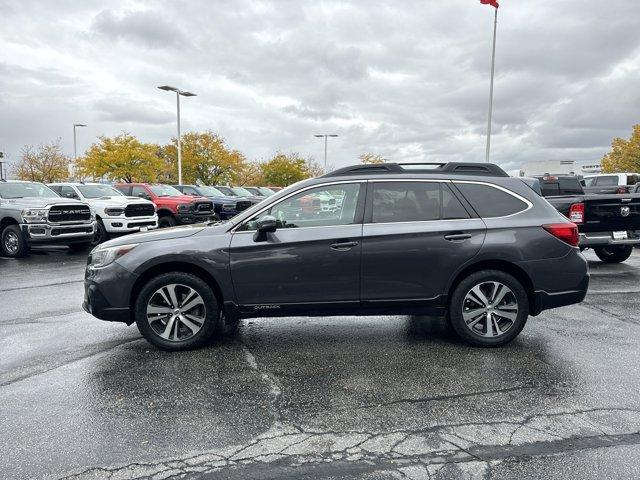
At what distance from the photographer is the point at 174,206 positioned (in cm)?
1736

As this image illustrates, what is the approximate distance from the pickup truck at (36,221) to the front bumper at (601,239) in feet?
38.8

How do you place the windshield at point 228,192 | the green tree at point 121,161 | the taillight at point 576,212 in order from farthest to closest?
the green tree at point 121,161
the windshield at point 228,192
the taillight at point 576,212

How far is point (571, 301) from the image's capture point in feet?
16.1

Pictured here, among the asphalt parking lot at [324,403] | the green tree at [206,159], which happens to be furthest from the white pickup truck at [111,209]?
the green tree at [206,159]

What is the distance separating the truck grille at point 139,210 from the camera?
49.2 feet

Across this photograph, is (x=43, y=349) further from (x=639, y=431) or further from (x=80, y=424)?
(x=639, y=431)

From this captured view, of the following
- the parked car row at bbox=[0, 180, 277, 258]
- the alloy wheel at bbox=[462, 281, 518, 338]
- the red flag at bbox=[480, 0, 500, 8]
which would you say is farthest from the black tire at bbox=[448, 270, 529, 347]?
the red flag at bbox=[480, 0, 500, 8]

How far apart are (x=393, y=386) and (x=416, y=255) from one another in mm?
1343

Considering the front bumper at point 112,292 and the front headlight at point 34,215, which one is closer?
the front bumper at point 112,292

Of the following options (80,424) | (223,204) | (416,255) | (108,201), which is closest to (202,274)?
(80,424)

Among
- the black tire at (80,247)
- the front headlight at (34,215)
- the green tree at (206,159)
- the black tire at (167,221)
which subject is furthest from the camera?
the green tree at (206,159)

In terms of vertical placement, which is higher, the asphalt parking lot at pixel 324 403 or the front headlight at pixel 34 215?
the front headlight at pixel 34 215

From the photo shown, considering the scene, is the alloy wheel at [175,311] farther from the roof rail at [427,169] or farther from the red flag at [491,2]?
the red flag at [491,2]

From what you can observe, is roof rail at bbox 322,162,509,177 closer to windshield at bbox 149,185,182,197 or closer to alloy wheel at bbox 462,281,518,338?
alloy wheel at bbox 462,281,518,338
